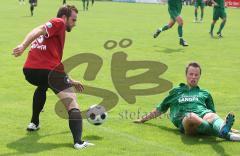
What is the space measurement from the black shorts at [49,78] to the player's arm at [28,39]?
0.54 metres

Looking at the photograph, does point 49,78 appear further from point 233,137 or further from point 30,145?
point 233,137

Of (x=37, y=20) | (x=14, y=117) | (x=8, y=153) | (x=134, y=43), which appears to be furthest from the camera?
(x=37, y=20)

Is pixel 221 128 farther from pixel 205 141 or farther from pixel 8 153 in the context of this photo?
pixel 8 153

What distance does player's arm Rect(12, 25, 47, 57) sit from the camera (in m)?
6.31

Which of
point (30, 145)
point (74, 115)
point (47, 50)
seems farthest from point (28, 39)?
point (30, 145)

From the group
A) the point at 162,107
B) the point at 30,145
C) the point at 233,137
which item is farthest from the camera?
the point at 162,107

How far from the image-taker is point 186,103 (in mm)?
7305

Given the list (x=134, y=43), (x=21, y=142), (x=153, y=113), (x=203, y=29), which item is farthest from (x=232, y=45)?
(x=21, y=142)

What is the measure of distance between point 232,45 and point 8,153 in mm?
13636

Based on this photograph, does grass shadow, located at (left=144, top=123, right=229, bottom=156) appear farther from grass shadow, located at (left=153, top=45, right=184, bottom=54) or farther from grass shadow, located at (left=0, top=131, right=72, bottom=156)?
grass shadow, located at (left=153, top=45, right=184, bottom=54)

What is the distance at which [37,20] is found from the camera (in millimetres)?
27344

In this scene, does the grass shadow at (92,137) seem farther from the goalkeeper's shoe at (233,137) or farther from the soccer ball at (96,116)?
the goalkeeper's shoe at (233,137)

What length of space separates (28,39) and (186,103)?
242cm

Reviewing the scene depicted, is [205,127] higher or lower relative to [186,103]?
lower
